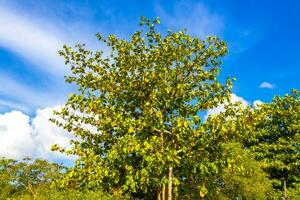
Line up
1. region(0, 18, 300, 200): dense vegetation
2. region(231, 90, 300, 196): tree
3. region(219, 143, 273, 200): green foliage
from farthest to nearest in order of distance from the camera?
1. region(231, 90, 300, 196): tree
2. region(219, 143, 273, 200): green foliage
3. region(0, 18, 300, 200): dense vegetation

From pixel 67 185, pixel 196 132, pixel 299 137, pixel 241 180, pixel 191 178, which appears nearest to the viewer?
pixel 196 132

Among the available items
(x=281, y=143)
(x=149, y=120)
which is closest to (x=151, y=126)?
(x=149, y=120)

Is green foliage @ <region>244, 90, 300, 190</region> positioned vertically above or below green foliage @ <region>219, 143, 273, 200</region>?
above

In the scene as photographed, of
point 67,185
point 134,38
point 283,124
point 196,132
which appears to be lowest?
point 67,185

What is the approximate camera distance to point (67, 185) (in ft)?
80.3

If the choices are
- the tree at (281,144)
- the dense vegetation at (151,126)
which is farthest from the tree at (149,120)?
the tree at (281,144)

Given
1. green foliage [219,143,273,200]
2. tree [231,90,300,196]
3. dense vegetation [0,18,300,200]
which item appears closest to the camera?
dense vegetation [0,18,300,200]

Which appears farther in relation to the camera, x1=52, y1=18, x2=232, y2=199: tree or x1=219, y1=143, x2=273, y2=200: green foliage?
x1=219, y1=143, x2=273, y2=200: green foliage

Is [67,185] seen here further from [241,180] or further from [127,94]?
[241,180]

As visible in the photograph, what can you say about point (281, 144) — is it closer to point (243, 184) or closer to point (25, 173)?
point (243, 184)

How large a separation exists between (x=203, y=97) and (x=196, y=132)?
4392mm

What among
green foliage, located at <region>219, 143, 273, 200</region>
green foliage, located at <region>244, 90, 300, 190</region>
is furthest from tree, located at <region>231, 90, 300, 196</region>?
green foliage, located at <region>219, 143, 273, 200</region>

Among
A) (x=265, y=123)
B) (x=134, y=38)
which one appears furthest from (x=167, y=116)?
(x=265, y=123)

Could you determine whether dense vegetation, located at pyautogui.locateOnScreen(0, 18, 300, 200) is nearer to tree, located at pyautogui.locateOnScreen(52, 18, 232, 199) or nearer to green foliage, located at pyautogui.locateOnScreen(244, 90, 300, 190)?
tree, located at pyautogui.locateOnScreen(52, 18, 232, 199)
